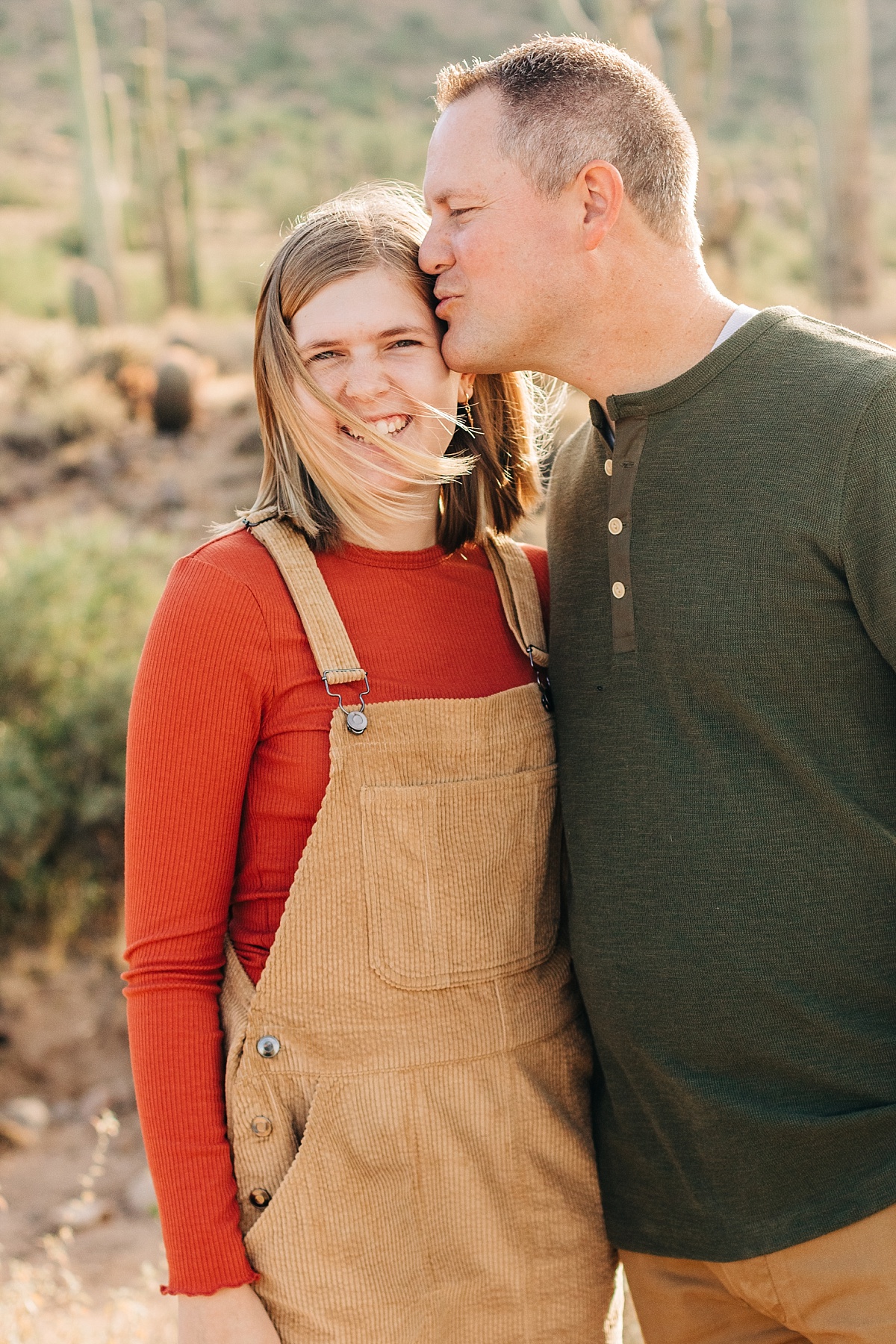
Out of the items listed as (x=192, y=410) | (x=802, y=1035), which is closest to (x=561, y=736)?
(x=802, y=1035)

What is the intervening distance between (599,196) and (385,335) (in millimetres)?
467

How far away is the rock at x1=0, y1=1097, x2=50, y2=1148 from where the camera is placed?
183 inches

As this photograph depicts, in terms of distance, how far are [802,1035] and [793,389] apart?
1.05m

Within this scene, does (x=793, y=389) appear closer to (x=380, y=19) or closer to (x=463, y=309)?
(x=463, y=309)

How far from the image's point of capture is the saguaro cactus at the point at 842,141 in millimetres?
11688

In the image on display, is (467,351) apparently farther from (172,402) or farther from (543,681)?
(172,402)

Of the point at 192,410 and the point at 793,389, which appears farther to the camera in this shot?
the point at 192,410

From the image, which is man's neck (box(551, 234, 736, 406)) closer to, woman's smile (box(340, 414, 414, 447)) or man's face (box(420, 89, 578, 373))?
man's face (box(420, 89, 578, 373))

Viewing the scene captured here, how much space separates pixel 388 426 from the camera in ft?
7.27

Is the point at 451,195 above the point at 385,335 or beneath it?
above

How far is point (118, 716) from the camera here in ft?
19.6

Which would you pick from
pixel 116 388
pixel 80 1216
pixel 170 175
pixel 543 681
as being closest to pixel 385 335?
pixel 543 681

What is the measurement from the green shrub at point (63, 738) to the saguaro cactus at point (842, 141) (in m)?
8.91

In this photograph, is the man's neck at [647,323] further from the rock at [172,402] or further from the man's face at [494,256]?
the rock at [172,402]
